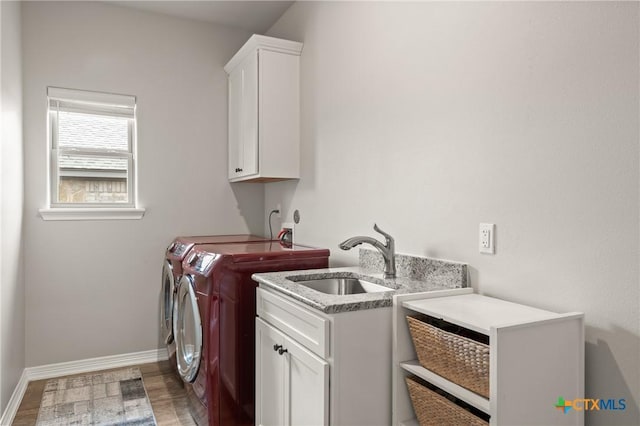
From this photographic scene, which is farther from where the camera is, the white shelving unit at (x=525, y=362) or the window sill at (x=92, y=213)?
the window sill at (x=92, y=213)

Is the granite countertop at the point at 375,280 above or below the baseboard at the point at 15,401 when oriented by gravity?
above

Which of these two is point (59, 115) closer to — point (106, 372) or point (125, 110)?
point (125, 110)

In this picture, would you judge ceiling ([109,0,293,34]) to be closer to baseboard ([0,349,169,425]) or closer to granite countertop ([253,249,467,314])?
granite countertop ([253,249,467,314])

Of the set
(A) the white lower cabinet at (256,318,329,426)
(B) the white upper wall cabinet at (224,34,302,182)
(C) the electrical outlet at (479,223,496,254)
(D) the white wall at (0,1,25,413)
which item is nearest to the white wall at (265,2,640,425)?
(C) the electrical outlet at (479,223,496,254)

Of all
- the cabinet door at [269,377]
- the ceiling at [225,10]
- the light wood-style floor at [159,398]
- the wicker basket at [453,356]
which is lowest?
the light wood-style floor at [159,398]

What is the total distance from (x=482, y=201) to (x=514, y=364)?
675mm

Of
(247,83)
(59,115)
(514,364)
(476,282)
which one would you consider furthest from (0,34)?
(514,364)

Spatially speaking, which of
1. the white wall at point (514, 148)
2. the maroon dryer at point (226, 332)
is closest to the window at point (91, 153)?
the maroon dryer at point (226, 332)

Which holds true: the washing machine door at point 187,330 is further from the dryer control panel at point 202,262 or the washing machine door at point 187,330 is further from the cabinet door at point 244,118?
the cabinet door at point 244,118

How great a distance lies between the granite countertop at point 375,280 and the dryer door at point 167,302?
122 centimetres

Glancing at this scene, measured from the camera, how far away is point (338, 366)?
1.46 metres

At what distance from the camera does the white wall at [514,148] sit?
48.6 inches

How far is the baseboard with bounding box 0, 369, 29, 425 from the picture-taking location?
2.40m

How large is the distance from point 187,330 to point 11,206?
4.10ft
